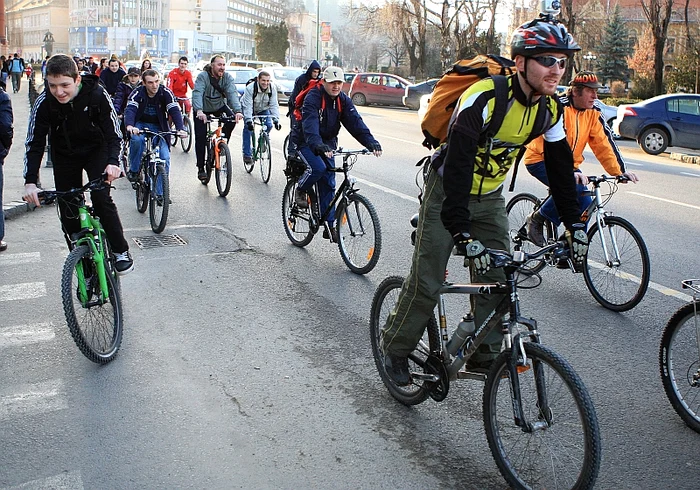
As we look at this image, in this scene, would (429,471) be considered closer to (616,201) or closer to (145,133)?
(145,133)

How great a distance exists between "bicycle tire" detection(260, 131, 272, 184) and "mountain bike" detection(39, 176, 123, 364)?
24.8 feet

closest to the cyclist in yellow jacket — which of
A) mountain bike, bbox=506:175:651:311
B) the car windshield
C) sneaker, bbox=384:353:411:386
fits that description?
mountain bike, bbox=506:175:651:311

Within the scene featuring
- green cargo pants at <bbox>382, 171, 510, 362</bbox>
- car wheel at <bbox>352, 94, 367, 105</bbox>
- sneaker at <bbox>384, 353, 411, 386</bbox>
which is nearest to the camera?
green cargo pants at <bbox>382, 171, 510, 362</bbox>

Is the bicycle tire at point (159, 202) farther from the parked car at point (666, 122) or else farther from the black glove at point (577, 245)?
the parked car at point (666, 122)

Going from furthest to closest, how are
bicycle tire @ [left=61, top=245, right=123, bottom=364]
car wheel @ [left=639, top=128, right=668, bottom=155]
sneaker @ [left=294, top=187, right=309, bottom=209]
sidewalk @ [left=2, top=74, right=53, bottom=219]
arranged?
car wheel @ [left=639, top=128, right=668, bottom=155], sidewalk @ [left=2, top=74, right=53, bottom=219], sneaker @ [left=294, top=187, right=309, bottom=209], bicycle tire @ [left=61, top=245, right=123, bottom=364]

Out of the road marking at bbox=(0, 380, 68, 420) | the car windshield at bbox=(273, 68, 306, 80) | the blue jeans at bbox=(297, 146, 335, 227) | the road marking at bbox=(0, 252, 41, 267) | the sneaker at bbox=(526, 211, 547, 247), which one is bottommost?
the road marking at bbox=(0, 380, 68, 420)

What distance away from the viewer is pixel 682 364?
427cm

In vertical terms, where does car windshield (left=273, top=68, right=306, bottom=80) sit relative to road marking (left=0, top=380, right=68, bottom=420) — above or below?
above

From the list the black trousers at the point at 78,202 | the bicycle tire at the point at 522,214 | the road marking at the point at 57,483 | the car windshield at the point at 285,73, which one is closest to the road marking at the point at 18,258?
the black trousers at the point at 78,202

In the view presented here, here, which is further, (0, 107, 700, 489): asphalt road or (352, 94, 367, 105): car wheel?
(352, 94, 367, 105): car wheel

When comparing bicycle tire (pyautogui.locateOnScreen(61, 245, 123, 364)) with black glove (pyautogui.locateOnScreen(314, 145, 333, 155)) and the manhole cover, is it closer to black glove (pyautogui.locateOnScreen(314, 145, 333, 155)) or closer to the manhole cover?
black glove (pyautogui.locateOnScreen(314, 145, 333, 155))

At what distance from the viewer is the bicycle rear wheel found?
9.73 meters

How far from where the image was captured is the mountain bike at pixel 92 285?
16.6ft

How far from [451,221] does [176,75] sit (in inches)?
566
